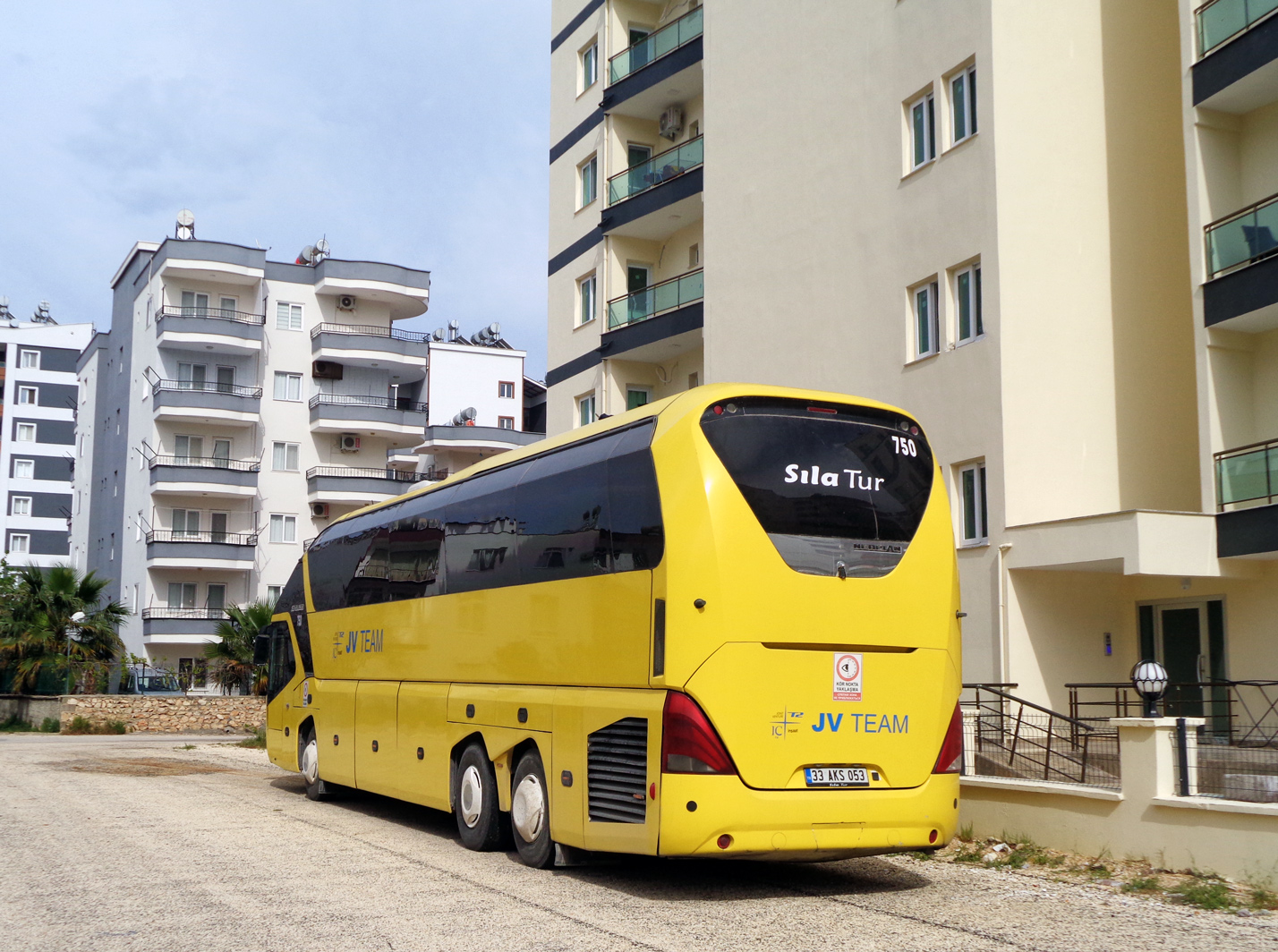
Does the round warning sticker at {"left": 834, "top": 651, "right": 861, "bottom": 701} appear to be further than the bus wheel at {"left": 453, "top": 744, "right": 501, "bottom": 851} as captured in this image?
No

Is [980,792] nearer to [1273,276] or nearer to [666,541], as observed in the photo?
[666,541]

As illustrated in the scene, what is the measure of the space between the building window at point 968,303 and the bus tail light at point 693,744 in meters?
12.2

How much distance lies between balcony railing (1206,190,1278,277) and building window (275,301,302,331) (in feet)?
170

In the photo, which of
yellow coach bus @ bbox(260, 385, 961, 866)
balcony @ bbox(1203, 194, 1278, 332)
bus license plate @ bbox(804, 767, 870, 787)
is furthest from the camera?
balcony @ bbox(1203, 194, 1278, 332)

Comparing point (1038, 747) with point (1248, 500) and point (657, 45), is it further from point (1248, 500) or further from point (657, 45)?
point (657, 45)

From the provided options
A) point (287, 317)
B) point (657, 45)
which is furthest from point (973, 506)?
point (287, 317)

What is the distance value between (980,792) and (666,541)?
213 inches

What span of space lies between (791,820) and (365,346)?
5704cm

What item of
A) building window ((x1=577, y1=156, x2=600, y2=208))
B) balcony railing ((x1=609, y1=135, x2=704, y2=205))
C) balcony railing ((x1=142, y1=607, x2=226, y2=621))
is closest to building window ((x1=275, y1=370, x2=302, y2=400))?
balcony railing ((x1=142, y1=607, x2=226, y2=621))

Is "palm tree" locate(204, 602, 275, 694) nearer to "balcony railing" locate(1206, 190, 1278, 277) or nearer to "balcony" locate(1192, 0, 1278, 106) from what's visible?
"balcony railing" locate(1206, 190, 1278, 277)

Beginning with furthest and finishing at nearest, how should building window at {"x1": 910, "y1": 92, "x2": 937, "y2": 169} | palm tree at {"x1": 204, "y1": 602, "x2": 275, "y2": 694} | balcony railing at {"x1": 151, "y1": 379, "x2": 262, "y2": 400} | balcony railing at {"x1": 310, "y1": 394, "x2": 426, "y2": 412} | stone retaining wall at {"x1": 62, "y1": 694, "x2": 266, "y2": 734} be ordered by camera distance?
balcony railing at {"x1": 310, "y1": 394, "x2": 426, "y2": 412}
balcony railing at {"x1": 151, "y1": 379, "x2": 262, "y2": 400}
stone retaining wall at {"x1": 62, "y1": 694, "x2": 266, "y2": 734}
palm tree at {"x1": 204, "y1": 602, "x2": 275, "y2": 694}
building window at {"x1": 910, "y1": 92, "x2": 937, "y2": 169}

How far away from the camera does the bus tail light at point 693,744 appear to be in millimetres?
10148

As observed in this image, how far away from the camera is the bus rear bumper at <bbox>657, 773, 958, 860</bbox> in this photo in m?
10.1

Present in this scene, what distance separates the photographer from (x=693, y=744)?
33.3 feet
